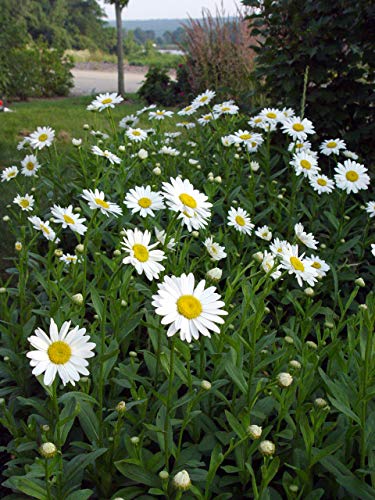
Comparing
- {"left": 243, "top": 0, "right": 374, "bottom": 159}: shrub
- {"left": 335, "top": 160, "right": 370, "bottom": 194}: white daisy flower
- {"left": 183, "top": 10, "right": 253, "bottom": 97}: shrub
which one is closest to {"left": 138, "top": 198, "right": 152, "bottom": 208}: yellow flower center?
{"left": 335, "top": 160, "right": 370, "bottom": 194}: white daisy flower

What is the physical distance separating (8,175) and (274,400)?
181 centimetres

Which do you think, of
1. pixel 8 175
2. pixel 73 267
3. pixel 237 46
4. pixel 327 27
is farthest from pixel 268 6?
pixel 237 46

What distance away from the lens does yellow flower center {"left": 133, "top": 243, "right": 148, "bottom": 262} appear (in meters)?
1.41

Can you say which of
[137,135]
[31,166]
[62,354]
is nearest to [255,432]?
[62,354]

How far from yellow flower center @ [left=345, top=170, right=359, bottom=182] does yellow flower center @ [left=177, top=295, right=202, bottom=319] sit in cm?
159

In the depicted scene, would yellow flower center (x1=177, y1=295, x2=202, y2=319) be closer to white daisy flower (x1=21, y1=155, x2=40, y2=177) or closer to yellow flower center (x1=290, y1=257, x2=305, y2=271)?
yellow flower center (x1=290, y1=257, x2=305, y2=271)

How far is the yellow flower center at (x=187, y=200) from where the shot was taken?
155cm

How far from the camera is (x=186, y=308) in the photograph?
3.83 feet

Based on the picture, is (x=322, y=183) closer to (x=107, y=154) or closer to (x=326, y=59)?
(x=107, y=154)

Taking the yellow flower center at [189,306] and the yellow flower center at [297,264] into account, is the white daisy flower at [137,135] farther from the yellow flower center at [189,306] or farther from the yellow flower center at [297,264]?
the yellow flower center at [189,306]

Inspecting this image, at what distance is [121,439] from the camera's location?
1418 mm

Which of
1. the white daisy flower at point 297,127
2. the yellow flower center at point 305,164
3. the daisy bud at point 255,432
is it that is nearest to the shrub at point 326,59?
the white daisy flower at point 297,127

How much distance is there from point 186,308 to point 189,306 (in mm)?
12

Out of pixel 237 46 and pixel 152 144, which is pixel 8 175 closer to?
pixel 152 144
